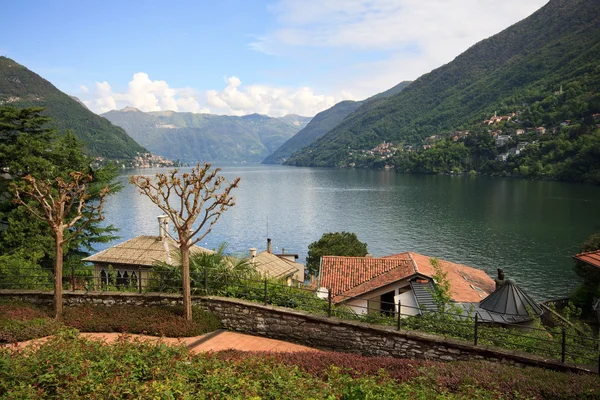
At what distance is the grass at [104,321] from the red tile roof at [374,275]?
974 centimetres

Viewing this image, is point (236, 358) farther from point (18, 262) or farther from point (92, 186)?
point (92, 186)

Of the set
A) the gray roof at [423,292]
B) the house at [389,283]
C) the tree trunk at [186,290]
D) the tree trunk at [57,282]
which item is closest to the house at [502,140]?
the house at [389,283]

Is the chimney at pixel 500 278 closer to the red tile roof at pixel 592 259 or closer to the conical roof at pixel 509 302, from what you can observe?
the conical roof at pixel 509 302

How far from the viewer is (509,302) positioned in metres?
14.3

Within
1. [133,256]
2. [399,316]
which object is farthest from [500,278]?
[133,256]

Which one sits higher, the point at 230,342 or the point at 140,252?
the point at 140,252

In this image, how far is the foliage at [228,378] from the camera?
18.4 feet

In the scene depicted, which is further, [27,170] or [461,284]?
[461,284]

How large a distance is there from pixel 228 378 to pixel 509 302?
11761mm

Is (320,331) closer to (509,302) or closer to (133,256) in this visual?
(509,302)

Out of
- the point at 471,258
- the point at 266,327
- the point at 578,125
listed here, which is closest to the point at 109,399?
the point at 266,327

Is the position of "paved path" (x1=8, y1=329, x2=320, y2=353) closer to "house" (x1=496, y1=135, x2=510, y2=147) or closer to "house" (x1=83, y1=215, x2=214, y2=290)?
"house" (x1=83, y1=215, x2=214, y2=290)

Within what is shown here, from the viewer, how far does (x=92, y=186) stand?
23.9m

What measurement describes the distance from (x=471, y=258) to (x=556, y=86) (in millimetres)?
159553
